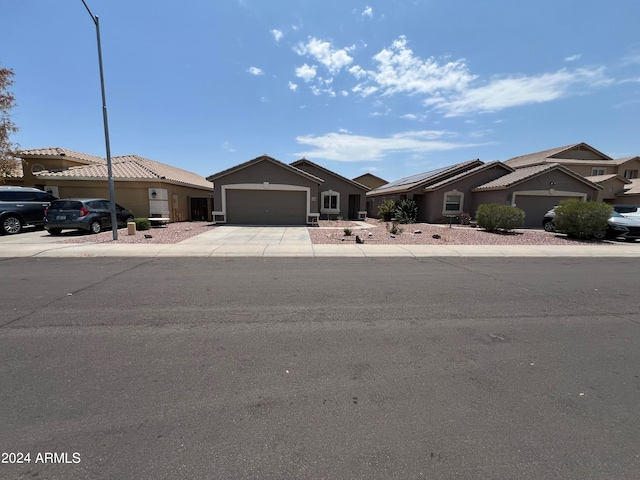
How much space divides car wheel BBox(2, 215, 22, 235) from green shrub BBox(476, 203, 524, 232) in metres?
23.2

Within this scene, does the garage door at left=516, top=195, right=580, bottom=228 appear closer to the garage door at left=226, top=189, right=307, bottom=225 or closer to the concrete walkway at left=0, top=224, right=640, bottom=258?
the concrete walkway at left=0, top=224, right=640, bottom=258

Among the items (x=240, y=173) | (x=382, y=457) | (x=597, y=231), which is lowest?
(x=382, y=457)

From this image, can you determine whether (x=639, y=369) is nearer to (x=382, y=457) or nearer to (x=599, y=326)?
(x=599, y=326)

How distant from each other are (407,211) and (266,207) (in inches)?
417

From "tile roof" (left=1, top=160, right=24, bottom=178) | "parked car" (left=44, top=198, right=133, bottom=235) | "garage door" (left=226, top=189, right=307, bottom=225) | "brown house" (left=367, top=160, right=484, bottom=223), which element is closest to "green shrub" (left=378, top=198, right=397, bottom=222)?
"brown house" (left=367, top=160, right=484, bottom=223)

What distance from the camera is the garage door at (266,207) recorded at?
19406 millimetres

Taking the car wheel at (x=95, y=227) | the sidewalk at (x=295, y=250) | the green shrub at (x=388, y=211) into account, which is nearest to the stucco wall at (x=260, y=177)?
the car wheel at (x=95, y=227)

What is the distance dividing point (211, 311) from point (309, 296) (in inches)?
69.3

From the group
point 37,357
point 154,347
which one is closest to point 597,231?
point 154,347

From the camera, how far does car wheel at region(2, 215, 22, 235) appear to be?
1371cm

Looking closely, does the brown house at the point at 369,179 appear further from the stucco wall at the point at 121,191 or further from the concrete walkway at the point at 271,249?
the concrete walkway at the point at 271,249

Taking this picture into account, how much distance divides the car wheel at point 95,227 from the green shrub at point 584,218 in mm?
22014

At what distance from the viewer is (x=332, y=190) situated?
81.8 ft

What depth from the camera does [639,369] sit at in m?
3.36
